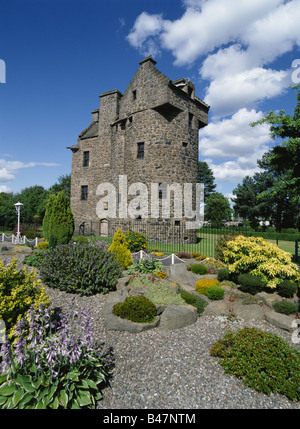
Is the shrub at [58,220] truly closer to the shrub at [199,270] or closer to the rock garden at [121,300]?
the rock garden at [121,300]

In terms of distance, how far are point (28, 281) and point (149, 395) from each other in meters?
3.06

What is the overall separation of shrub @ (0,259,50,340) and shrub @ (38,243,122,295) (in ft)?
8.46

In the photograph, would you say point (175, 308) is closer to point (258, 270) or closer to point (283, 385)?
point (283, 385)

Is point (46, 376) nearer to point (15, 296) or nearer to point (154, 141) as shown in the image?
point (15, 296)

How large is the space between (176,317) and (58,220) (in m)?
10.1

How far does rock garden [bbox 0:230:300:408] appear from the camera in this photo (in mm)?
3119

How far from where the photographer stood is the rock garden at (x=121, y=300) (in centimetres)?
312

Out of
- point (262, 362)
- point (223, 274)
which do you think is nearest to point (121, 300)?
point (262, 362)

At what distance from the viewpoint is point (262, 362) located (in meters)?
3.95

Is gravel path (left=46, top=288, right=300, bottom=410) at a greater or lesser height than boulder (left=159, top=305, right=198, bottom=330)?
lesser

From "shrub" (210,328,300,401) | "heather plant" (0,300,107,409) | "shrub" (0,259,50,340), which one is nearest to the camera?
"heather plant" (0,300,107,409)

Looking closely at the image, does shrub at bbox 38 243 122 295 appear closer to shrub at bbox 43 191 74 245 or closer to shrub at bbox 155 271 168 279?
shrub at bbox 155 271 168 279

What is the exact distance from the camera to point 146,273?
891cm

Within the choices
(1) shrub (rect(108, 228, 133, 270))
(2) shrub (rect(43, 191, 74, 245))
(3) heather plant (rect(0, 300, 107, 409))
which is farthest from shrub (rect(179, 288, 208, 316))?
(2) shrub (rect(43, 191, 74, 245))
